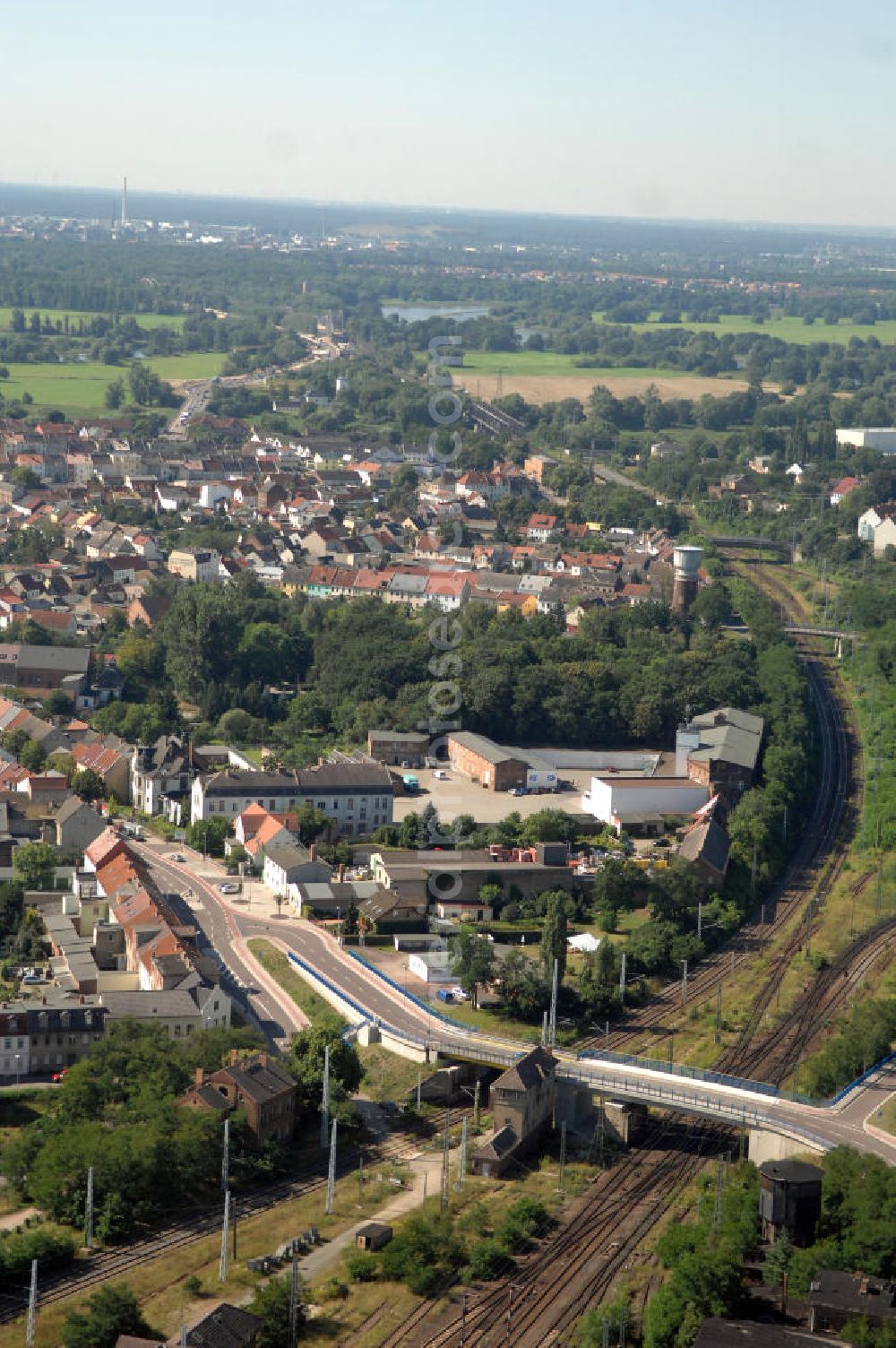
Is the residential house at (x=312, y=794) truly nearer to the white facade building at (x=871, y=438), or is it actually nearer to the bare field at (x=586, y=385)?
the white facade building at (x=871, y=438)

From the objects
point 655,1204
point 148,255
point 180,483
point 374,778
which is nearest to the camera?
point 655,1204

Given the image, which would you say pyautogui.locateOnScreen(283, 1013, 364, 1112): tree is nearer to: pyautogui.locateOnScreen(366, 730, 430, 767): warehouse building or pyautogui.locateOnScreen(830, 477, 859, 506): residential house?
pyautogui.locateOnScreen(366, 730, 430, 767): warehouse building

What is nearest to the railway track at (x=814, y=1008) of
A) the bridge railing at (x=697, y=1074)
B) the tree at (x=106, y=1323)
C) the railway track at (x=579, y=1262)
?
the bridge railing at (x=697, y=1074)

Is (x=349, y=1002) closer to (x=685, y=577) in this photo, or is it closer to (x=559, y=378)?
(x=685, y=577)

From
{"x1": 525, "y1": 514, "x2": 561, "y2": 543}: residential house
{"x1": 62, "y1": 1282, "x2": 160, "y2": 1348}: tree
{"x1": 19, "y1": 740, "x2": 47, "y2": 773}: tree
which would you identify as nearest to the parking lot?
{"x1": 19, "y1": 740, "x2": 47, "y2": 773}: tree

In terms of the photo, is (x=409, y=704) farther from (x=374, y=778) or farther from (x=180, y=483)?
(x=180, y=483)

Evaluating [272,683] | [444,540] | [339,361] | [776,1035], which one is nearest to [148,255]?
[339,361]
